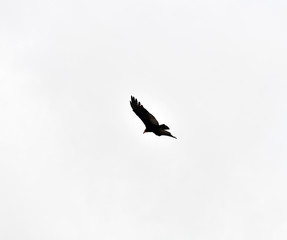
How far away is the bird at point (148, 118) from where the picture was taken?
70.1 m

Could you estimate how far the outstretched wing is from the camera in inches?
2758

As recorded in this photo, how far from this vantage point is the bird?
7009cm

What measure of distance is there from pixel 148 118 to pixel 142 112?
36.6 inches

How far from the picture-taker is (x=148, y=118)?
234 feet

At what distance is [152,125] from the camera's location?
7150 cm

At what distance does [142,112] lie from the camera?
2778 inches

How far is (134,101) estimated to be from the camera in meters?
70.0

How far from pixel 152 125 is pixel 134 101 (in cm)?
285

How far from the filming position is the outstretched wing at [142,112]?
70.1 meters
